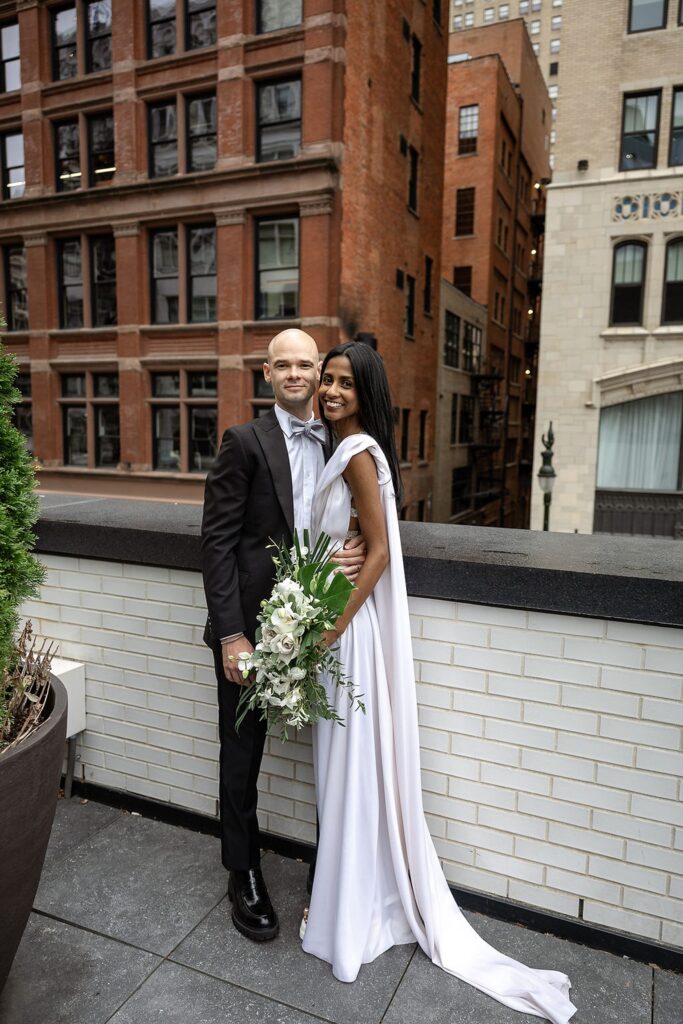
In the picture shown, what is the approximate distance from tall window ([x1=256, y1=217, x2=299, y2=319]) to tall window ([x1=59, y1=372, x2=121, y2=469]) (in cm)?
574

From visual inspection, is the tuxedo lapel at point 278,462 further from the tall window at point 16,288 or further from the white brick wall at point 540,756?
the tall window at point 16,288

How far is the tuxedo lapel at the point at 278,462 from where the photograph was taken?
2566 millimetres

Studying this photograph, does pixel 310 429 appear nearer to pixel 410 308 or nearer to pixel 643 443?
pixel 643 443

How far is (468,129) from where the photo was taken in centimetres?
3403

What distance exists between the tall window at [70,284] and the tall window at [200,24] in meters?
6.85

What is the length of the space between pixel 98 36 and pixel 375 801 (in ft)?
81.6

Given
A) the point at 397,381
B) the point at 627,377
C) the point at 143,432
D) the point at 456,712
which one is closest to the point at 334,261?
the point at 397,381

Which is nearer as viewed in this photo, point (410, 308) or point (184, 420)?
point (184, 420)

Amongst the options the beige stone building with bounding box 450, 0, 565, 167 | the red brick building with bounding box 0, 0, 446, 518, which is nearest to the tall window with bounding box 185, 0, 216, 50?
the red brick building with bounding box 0, 0, 446, 518

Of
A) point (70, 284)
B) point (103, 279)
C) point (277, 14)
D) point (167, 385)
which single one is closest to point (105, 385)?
point (167, 385)

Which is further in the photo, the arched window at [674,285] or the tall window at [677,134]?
the arched window at [674,285]

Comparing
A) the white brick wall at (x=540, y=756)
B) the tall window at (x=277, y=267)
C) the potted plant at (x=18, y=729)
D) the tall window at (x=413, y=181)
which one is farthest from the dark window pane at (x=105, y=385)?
the potted plant at (x=18, y=729)

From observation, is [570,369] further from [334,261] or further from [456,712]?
[456,712]

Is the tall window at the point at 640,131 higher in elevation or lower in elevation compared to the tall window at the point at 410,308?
higher
